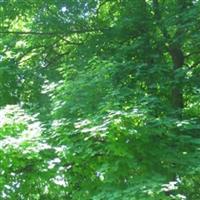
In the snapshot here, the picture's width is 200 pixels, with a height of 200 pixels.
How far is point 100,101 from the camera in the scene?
7605 millimetres

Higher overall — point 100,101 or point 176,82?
point 176,82

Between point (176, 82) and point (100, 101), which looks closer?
point (100, 101)

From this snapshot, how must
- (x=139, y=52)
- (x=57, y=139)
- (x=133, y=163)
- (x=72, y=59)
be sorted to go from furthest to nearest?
(x=72, y=59) → (x=139, y=52) → (x=57, y=139) → (x=133, y=163)

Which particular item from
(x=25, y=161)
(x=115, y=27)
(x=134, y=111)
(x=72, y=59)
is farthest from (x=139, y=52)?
(x=25, y=161)

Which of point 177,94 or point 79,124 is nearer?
point 79,124

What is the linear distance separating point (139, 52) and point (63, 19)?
5.63 ft

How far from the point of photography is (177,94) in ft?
30.7

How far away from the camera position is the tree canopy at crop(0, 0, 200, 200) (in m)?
6.75

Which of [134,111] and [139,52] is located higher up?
[139,52]

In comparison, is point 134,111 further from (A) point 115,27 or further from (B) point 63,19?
(B) point 63,19

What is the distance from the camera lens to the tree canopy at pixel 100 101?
22.1ft

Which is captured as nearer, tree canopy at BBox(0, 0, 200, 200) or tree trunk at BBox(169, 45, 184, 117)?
tree canopy at BBox(0, 0, 200, 200)

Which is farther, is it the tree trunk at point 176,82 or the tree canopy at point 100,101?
the tree trunk at point 176,82

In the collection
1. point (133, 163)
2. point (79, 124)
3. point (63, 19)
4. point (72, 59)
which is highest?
point (63, 19)
